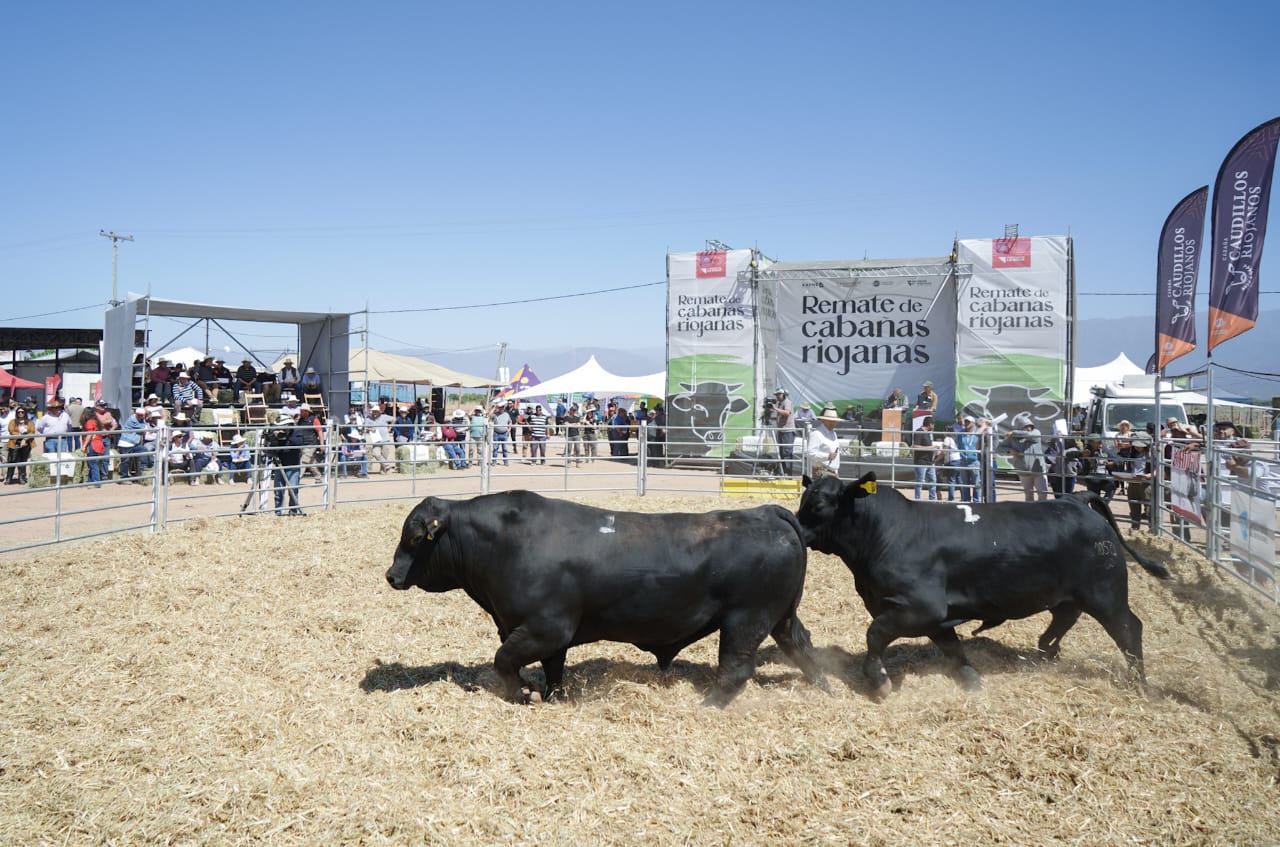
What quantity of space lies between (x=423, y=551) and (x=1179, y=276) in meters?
9.34

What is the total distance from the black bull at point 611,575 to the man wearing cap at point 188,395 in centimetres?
1471

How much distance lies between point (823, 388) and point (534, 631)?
51.5 feet

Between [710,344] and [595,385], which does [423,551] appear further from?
[595,385]

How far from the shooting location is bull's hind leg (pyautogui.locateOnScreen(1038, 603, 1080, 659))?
5871mm

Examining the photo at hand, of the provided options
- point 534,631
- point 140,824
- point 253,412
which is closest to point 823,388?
point 253,412

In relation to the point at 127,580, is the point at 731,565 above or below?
above

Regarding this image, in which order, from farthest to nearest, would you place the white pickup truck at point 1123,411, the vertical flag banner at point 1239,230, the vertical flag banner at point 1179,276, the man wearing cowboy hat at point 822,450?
the white pickup truck at point 1123,411
the man wearing cowboy hat at point 822,450
the vertical flag banner at point 1179,276
the vertical flag banner at point 1239,230

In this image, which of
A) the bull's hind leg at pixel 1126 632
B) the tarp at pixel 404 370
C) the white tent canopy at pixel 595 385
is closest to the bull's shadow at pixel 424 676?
the bull's hind leg at pixel 1126 632

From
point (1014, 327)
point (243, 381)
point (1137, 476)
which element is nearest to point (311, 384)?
point (243, 381)

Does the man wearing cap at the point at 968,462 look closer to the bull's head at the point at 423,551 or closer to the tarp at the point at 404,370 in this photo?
the bull's head at the point at 423,551

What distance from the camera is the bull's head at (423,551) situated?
530 centimetres

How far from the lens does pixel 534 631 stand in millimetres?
4988

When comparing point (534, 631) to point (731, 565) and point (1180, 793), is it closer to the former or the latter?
point (731, 565)

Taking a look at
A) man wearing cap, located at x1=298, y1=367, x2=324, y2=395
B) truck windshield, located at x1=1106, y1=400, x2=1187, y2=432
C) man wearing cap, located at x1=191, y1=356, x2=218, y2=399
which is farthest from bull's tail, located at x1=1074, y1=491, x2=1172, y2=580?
man wearing cap, located at x1=191, y1=356, x2=218, y2=399
